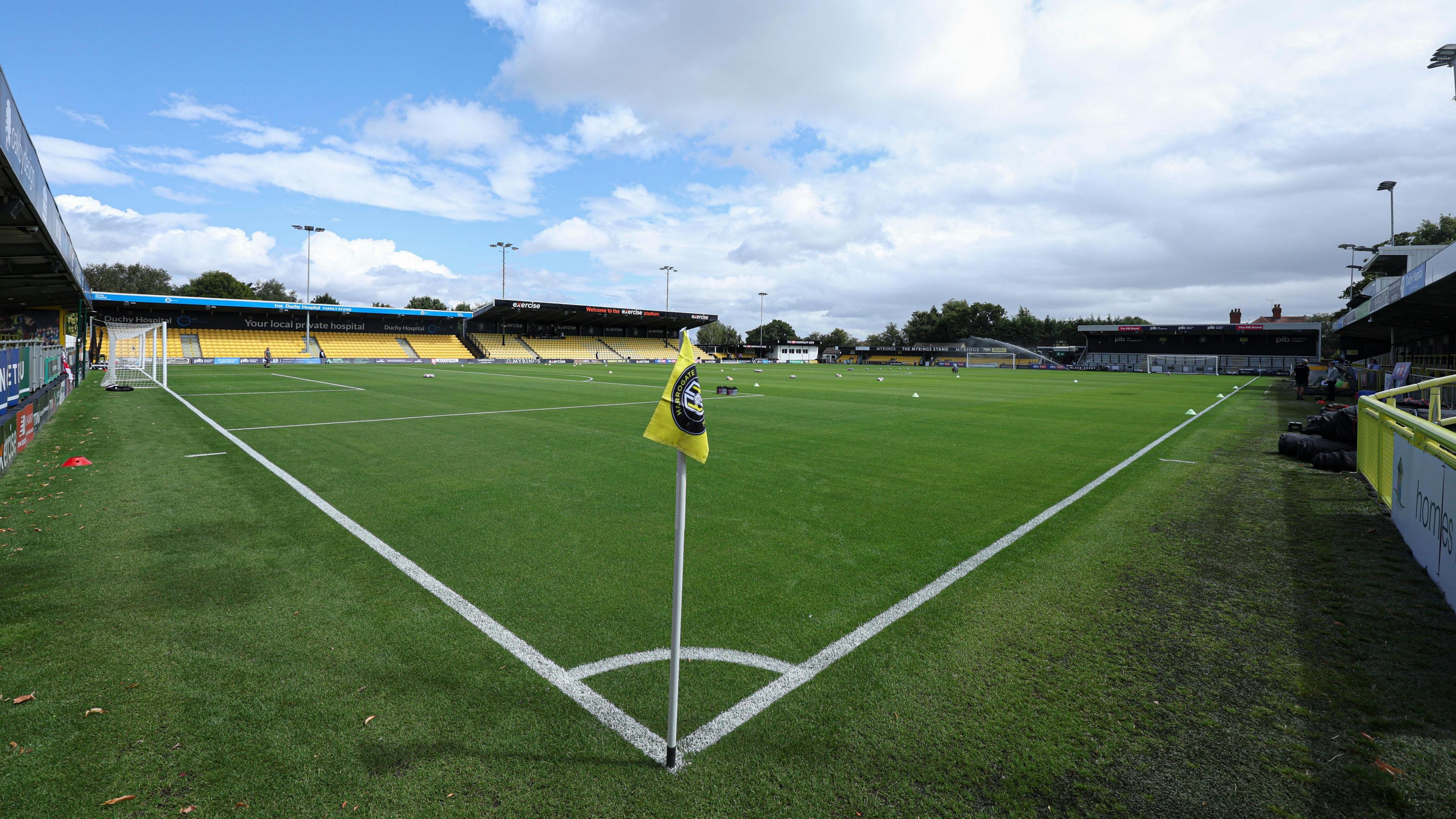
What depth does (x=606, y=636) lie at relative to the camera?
4.03 meters

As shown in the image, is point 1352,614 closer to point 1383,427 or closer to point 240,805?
point 1383,427

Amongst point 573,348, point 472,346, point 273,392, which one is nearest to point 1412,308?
point 273,392

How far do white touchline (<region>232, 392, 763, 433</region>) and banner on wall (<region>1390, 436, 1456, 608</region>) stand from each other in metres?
16.0

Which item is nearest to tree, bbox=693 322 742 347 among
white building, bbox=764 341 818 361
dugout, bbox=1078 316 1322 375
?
white building, bbox=764 341 818 361

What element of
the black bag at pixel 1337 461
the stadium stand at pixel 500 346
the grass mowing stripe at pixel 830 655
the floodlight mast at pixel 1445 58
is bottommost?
the grass mowing stripe at pixel 830 655

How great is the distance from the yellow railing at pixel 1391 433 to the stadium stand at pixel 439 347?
68.6 meters

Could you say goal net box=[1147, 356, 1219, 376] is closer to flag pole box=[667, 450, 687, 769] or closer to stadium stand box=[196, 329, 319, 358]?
flag pole box=[667, 450, 687, 769]

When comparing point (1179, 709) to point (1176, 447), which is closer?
point (1179, 709)

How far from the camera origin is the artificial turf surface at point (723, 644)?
272 centimetres

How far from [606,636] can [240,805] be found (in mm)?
1896

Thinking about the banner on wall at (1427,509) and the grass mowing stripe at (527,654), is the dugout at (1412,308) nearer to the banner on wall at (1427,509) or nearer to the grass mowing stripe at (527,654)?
the banner on wall at (1427,509)

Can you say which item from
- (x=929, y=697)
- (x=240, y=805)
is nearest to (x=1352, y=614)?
(x=929, y=697)

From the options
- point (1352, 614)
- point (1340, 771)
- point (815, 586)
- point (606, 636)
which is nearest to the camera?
point (1340, 771)

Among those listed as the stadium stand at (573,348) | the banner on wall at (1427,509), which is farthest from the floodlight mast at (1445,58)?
the stadium stand at (573,348)
